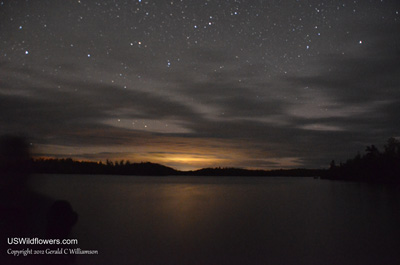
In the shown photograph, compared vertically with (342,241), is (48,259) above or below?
above

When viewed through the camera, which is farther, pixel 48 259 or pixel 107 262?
pixel 107 262

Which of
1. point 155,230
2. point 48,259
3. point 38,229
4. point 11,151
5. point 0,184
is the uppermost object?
point 11,151

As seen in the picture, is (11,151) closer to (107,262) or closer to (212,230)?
(107,262)

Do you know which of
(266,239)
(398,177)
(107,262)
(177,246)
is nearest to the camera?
(107,262)

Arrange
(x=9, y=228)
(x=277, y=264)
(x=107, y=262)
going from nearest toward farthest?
(x=9, y=228)
(x=107, y=262)
(x=277, y=264)

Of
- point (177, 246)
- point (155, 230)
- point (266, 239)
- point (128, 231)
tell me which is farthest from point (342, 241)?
point (128, 231)

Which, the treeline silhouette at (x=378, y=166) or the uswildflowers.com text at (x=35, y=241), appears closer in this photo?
the uswildflowers.com text at (x=35, y=241)

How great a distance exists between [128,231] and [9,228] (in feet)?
28.4

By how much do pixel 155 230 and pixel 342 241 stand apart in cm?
633

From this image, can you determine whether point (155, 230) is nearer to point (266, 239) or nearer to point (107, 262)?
point (266, 239)

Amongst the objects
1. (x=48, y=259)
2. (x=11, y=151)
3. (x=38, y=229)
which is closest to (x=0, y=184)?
(x=11, y=151)

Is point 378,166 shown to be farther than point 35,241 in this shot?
Yes

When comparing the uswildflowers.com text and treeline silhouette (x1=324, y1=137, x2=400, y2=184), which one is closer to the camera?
the uswildflowers.com text

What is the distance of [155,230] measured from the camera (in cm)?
1135
